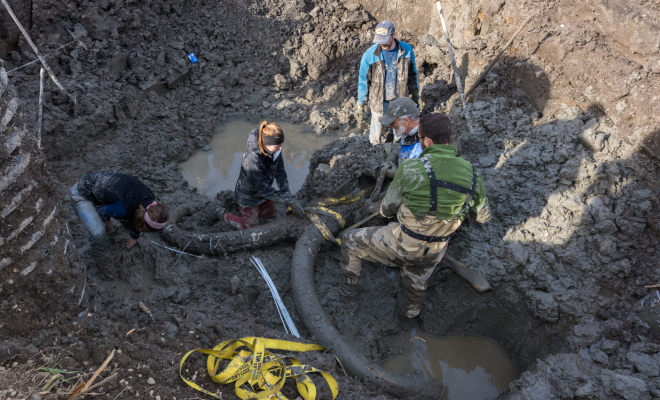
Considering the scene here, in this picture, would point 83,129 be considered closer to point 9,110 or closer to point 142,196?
point 142,196

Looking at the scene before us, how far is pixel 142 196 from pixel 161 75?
4.00 metres

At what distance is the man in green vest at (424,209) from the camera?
9.00 ft

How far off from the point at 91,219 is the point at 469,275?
148 inches

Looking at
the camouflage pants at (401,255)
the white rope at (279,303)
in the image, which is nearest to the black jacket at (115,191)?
the white rope at (279,303)

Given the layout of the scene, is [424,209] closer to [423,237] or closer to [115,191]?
[423,237]

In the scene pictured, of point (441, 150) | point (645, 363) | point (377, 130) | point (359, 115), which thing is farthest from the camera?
point (359, 115)

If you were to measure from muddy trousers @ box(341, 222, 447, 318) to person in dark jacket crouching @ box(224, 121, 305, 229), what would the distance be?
0.98 m

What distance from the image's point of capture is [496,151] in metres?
4.25

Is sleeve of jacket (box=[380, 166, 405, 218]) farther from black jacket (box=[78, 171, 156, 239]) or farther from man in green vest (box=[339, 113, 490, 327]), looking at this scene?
black jacket (box=[78, 171, 156, 239])

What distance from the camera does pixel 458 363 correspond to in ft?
11.9

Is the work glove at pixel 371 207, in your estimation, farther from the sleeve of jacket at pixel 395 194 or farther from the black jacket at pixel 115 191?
the black jacket at pixel 115 191

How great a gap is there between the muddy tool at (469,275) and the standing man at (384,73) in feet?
7.36

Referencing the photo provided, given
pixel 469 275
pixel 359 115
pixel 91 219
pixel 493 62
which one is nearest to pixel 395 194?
pixel 469 275

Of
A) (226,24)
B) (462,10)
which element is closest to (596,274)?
(462,10)
